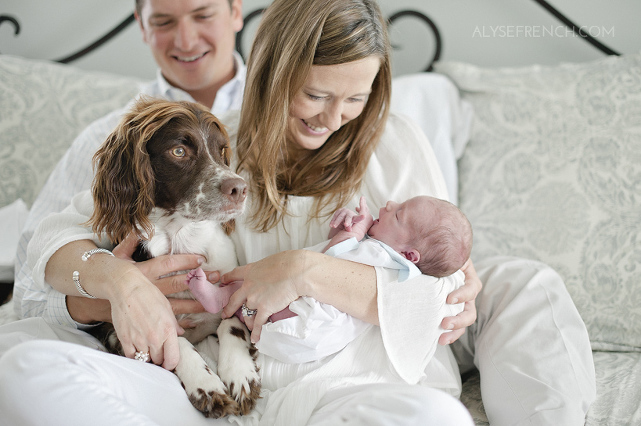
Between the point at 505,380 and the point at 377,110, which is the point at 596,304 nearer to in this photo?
the point at 505,380

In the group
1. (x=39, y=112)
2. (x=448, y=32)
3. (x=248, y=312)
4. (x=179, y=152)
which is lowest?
(x=248, y=312)

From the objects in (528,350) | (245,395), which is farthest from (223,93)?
(528,350)

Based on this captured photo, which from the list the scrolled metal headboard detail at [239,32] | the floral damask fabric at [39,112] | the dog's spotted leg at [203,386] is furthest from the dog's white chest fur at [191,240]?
the scrolled metal headboard detail at [239,32]

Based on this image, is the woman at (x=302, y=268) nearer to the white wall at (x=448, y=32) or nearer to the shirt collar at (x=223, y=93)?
the shirt collar at (x=223, y=93)

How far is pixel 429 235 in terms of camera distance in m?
1.39

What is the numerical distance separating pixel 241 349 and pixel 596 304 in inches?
49.8

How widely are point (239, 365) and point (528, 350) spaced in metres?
0.79

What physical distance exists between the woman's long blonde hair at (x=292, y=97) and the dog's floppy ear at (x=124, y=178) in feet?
1.19

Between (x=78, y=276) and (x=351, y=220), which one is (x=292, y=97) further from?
(x=78, y=276)

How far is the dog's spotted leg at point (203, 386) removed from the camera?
119 cm

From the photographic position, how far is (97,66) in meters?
2.92

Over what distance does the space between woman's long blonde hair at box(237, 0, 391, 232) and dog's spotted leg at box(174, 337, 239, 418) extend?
1.53 feet

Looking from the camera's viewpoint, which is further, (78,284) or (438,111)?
(438,111)

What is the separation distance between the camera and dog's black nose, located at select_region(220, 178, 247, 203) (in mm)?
1277
